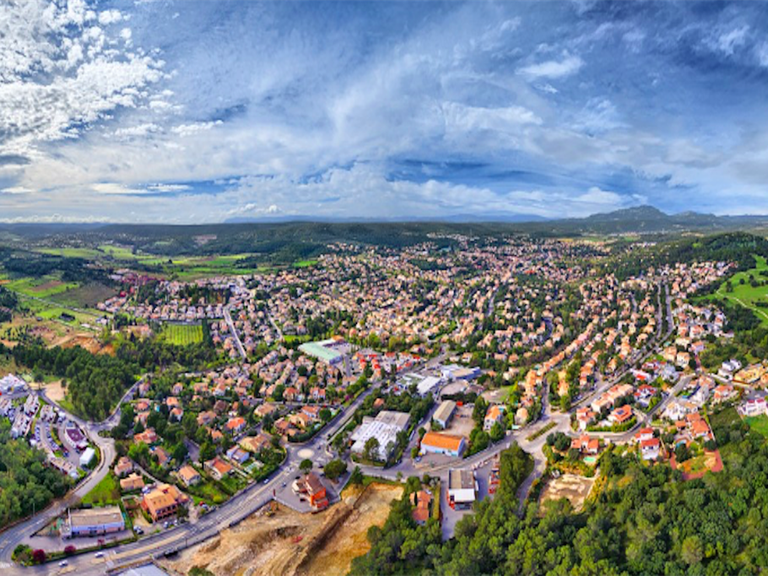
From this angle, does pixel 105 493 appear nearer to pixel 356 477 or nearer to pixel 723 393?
pixel 356 477

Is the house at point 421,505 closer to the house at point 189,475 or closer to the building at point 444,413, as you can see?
the building at point 444,413

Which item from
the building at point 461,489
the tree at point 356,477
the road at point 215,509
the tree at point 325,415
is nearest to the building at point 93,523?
the road at point 215,509


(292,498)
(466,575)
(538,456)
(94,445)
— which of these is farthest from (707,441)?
(94,445)

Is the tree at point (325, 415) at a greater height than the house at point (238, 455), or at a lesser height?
greater

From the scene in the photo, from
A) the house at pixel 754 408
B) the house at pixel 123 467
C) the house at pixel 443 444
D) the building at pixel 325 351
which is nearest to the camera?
the house at pixel 123 467

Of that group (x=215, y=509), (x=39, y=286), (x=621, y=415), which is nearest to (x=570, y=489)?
(x=621, y=415)

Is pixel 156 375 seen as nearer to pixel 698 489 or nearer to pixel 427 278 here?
pixel 698 489
